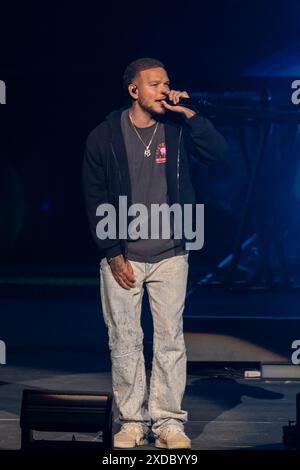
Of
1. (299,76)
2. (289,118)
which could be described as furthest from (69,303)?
(299,76)

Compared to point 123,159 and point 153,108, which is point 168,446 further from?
point 153,108

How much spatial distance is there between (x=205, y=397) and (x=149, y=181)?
2053mm

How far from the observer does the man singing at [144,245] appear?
4.89m

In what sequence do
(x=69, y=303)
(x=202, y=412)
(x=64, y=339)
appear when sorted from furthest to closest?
(x=69, y=303) → (x=64, y=339) → (x=202, y=412)

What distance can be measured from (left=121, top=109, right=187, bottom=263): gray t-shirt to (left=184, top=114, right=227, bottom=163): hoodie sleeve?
16 cm

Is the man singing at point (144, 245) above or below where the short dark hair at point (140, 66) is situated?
below

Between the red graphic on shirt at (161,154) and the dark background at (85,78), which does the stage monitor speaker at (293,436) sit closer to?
the red graphic on shirt at (161,154)

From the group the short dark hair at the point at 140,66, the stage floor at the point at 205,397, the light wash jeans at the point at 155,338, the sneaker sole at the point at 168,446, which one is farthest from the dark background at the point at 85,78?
the sneaker sole at the point at 168,446

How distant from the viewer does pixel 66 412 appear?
178 inches

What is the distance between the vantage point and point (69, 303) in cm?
1344

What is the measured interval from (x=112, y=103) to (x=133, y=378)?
1380 cm

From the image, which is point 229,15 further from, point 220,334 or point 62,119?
point 62,119

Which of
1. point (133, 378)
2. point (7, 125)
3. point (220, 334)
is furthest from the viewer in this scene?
point (7, 125)

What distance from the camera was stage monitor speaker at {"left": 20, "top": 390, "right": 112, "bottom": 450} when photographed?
14.7ft
